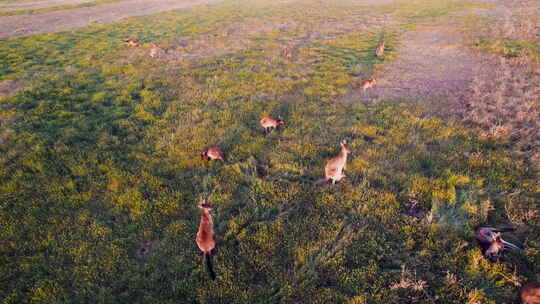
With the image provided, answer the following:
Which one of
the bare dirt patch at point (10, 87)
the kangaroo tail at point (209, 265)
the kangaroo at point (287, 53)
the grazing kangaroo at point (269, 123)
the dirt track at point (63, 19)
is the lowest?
the kangaroo tail at point (209, 265)

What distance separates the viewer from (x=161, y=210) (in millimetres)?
6176

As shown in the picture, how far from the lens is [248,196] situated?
6559 millimetres

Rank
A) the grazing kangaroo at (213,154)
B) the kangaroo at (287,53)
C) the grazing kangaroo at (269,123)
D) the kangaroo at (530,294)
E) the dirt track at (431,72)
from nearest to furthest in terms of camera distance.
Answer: the kangaroo at (530,294), the grazing kangaroo at (213,154), the grazing kangaroo at (269,123), the dirt track at (431,72), the kangaroo at (287,53)

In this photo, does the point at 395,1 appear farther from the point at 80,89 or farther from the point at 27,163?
the point at 27,163

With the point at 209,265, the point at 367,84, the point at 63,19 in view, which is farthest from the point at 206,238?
the point at 63,19

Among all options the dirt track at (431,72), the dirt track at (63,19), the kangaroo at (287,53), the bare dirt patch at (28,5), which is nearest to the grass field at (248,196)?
the dirt track at (431,72)

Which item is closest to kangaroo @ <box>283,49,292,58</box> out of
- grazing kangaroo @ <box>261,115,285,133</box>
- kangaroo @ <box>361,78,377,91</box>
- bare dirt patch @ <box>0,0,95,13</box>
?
kangaroo @ <box>361,78,377,91</box>

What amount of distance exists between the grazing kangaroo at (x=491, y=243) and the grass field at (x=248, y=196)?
0.16 metres

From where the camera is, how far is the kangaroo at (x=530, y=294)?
158 inches

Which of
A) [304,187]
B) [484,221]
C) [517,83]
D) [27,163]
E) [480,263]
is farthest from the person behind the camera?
[517,83]

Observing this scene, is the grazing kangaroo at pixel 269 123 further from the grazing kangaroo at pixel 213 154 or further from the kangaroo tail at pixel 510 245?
the kangaroo tail at pixel 510 245

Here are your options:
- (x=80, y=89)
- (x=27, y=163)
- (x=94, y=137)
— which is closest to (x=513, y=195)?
(x=94, y=137)

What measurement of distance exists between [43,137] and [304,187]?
8.27 m

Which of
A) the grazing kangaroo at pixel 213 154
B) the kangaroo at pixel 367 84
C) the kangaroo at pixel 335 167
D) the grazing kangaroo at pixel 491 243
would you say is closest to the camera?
the grazing kangaroo at pixel 491 243
